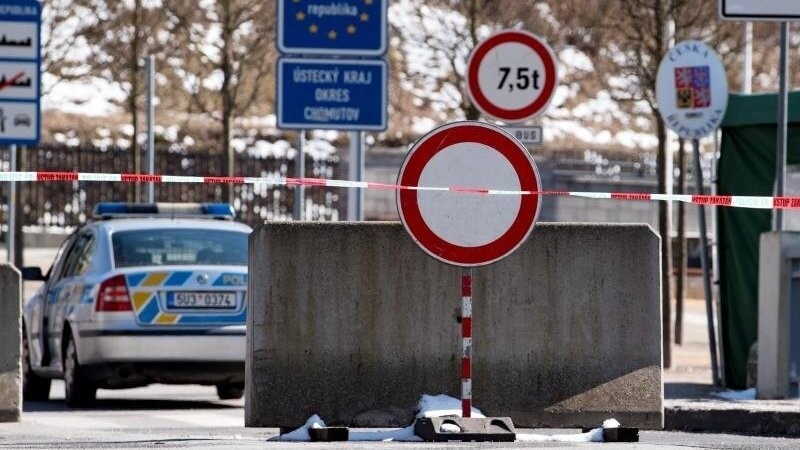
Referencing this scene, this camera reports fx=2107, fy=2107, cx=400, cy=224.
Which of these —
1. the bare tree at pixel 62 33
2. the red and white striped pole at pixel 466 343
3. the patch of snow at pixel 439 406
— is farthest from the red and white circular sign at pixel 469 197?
the bare tree at pixel 62 33

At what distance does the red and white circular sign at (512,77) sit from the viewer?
1365 centimetres

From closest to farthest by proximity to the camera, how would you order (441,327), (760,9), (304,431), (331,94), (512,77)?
(304,431) < (441,327) < (760,9) < (512,77) < (331,94)

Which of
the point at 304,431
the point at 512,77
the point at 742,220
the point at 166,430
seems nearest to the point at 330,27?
the point at 512,77

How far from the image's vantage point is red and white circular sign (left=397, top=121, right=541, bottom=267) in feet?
30.2

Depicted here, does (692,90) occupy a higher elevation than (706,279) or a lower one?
higher

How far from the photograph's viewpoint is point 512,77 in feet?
45.0

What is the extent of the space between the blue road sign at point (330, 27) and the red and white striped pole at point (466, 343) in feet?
21.6

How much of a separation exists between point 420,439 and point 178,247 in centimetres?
576

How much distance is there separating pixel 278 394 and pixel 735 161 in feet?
28.7

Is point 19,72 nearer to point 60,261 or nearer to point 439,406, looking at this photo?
point 60,261

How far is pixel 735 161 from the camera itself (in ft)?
57.3

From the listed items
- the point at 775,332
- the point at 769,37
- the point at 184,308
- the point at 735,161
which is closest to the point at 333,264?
the point at 184,308

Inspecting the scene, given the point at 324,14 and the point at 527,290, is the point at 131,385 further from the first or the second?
the point at 527,290

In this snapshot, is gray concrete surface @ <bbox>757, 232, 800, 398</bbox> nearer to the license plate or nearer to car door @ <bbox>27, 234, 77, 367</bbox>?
the license plate
